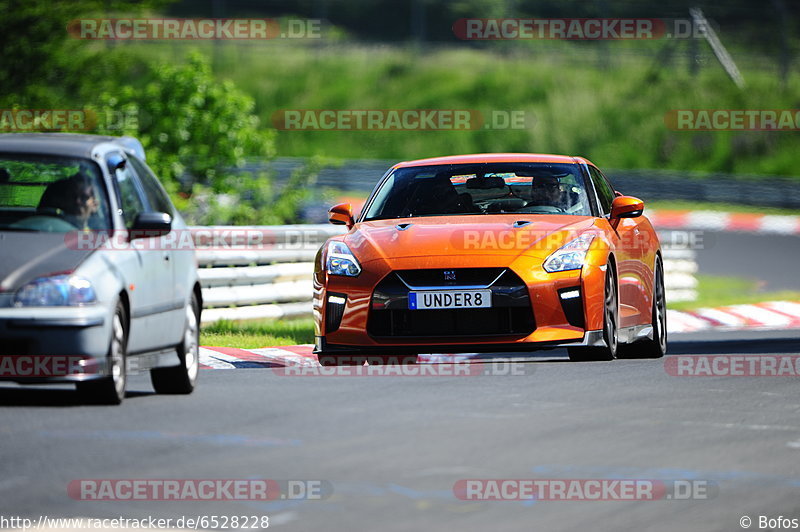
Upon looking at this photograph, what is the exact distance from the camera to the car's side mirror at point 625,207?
39.7 ft

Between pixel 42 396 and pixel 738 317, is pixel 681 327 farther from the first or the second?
pixel 42 396

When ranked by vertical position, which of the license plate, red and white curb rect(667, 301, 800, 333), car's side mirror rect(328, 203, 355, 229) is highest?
car's side mirror rect(328, 203, 355, 229)

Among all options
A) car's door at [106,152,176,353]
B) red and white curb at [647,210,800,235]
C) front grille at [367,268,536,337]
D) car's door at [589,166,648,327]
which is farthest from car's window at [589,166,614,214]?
red and white curb at [647,210,800,235]

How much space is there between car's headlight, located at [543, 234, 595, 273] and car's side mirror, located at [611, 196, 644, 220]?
0.88 meters

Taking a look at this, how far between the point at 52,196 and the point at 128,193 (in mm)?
583

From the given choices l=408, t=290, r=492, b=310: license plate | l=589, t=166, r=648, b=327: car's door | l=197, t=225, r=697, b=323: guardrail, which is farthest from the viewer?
l=197, t=225, r=697, b=323: guardrail

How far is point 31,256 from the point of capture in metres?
9.22

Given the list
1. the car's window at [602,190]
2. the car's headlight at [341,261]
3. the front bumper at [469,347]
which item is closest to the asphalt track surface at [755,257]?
the car's window at [602,190]

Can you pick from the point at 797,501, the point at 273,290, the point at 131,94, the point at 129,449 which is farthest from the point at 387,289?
the point at 131,94

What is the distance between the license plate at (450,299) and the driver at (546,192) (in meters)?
1.45

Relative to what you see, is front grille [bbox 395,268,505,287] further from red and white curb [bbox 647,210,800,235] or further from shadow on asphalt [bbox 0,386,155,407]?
red and white curb [bbox 647,210,800,235]

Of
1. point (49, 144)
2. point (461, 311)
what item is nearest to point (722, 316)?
point (461, 311)

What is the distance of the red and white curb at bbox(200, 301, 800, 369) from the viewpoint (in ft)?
43.8

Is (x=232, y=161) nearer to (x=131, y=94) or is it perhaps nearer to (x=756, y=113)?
(x=131, y=94)
